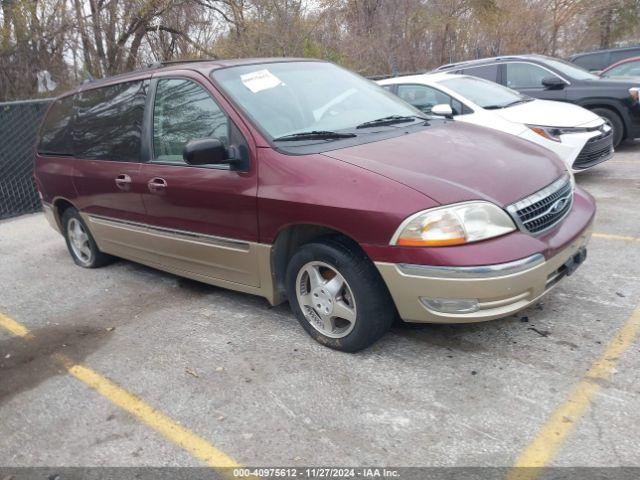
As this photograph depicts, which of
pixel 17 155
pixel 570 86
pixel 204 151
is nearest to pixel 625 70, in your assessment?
pixel 570 86

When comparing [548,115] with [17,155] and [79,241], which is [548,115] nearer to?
[79,241]

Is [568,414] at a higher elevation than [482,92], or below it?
below

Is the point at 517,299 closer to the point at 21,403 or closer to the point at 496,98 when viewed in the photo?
the point at 21,403

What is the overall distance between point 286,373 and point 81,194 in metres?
2.83

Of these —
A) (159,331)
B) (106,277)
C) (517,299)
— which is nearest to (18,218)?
(106,277)

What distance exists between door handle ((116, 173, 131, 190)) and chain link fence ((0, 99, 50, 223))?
4.90 meters

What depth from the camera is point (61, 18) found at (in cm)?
1223

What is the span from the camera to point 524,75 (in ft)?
29.9

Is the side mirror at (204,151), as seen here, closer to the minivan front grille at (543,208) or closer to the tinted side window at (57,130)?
the minivan front grille at (543,208)

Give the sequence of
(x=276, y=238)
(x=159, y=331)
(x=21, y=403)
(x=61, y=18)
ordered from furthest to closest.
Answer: (x=61, y=18) < (x=159, y=331) < (x=276, y=238) < (x=21, y=403)

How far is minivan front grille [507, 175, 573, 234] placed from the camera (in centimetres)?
303

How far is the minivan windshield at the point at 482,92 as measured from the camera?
7.23 meters

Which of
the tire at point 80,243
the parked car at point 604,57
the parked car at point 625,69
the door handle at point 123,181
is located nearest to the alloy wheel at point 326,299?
the door handle at point 123,181

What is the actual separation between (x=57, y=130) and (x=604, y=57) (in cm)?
1457
